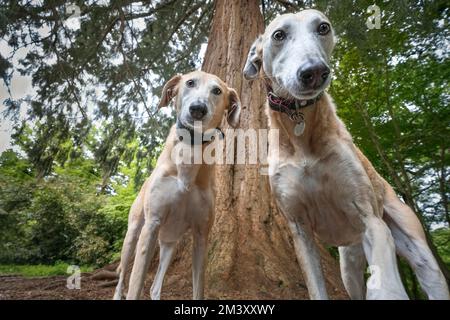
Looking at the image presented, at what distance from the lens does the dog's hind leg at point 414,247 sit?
2.52 meters

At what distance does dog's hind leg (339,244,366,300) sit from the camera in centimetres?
308

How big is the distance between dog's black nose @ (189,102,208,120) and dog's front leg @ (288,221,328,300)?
43.3 inches

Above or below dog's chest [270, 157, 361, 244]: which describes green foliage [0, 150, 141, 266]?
above

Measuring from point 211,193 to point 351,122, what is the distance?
538 centimetres

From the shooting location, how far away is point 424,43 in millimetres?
7074

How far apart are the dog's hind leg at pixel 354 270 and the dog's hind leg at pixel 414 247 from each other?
363 mm

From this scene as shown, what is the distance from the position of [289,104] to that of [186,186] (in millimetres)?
1149

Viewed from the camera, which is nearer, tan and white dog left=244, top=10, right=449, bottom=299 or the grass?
tan and white dog left=244, top=10, right=449, bottom=299

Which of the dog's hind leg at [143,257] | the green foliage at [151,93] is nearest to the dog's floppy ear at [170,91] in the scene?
the dog's hind leg at [143,257]

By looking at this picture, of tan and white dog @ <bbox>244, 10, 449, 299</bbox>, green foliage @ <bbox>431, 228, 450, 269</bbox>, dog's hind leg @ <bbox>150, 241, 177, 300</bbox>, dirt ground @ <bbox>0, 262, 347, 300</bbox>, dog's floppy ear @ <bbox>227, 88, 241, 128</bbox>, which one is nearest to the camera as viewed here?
tan and white dog @ <bbox>244, 10, 449, 299</bbox>

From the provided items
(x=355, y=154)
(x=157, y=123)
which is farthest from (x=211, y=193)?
(x=157, y=123)

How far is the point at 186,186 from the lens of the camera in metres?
3.18

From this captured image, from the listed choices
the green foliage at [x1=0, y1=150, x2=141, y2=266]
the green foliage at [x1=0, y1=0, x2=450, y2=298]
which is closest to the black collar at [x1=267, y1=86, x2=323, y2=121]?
the green foliage at [x1=0, y1=0, x2=450, y2=298]

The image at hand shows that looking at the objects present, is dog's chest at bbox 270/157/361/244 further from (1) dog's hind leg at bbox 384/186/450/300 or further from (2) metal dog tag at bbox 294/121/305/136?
(1) dog's hind leg at bbox 384/186/450/300
